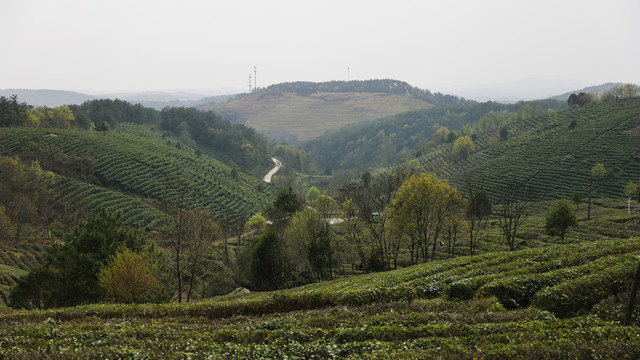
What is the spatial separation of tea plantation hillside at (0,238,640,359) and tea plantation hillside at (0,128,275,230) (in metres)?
59.4

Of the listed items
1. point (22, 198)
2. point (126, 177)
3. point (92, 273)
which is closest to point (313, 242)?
point (92, 273)

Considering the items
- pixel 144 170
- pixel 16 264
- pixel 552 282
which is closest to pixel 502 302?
pixel 552 282

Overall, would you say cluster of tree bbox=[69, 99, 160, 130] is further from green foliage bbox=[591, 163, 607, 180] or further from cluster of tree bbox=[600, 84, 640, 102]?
cluster of tree bbox=[600, 84, 640, 102]

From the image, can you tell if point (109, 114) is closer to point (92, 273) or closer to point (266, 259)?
point (266, 259)

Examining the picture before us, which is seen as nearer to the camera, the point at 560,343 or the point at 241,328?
the point at 560,343

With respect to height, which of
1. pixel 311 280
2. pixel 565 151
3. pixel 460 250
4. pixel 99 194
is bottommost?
pixel 311 280

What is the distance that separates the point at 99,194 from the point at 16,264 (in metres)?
28.7

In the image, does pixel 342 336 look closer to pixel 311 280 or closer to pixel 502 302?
pixel 502 302

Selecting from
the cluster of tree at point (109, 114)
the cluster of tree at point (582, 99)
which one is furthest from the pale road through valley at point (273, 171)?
the cluster of tree at point (582, 99)

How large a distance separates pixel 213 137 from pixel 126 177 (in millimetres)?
98327

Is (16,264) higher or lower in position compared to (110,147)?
lower

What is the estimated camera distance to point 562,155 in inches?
3939

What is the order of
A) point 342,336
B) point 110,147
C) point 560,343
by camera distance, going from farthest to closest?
point 110,147, point 342,336, point 560,343

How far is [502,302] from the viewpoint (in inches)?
609
